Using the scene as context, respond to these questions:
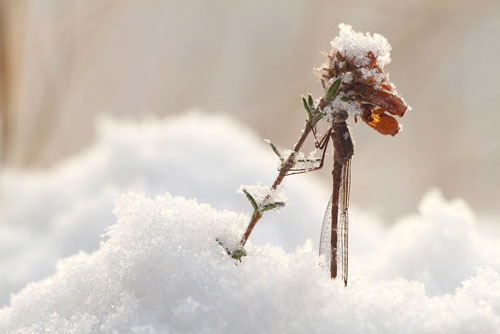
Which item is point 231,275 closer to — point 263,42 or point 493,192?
point 493,192

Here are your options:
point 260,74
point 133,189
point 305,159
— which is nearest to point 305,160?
point 305,159

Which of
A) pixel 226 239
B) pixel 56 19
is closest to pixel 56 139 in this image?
pixel 56 19

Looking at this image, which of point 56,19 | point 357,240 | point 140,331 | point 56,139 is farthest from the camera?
point 56,139

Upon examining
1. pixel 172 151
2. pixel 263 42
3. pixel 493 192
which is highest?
pixel 263 42

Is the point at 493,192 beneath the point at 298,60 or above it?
beneath

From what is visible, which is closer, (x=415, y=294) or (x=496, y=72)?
(x=415, y=294)

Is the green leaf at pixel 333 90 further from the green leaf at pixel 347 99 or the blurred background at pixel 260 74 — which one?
the blurred background at pixel 260 74

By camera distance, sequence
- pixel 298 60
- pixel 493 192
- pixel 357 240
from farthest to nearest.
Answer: pixel 298 60 < pixel 493 192 < pixel 357 240

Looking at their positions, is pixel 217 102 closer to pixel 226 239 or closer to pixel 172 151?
pixel 172 151
